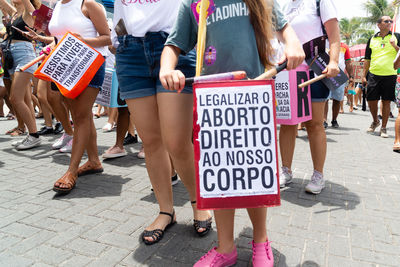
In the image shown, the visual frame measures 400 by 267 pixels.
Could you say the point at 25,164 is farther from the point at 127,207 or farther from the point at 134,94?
the point at 134,94

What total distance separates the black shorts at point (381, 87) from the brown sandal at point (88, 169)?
5.84 m

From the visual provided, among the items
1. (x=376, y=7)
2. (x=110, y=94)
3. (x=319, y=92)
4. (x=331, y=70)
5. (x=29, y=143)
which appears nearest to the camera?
(x=331, y=70)

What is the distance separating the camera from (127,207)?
278 centimetres

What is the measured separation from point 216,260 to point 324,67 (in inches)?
82.4

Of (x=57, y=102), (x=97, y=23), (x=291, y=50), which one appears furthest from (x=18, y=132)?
(x=291, y=50)

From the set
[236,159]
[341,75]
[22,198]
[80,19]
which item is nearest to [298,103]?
[341,75]

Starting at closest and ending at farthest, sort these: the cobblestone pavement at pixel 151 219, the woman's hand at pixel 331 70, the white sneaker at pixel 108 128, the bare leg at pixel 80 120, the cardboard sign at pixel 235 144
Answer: the cardboard sign at pixel 235 144
the cobblestone pavement at pixel 151 219
the woman's hand at pixel 331 70
the bare leg at pixel 80 120
the white sneaker at pixel 108 128

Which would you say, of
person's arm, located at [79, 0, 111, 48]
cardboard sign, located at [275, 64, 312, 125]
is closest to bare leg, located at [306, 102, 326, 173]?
cardboard sign, located at [275, 64, 312, 125]

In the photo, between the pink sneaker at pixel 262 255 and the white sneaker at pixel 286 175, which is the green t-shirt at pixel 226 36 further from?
the white sneaker at pixel 286 175

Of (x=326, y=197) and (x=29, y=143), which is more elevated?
(x=29, y=143)

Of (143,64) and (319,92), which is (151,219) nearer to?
(143,64)

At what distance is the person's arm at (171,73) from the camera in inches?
59.1

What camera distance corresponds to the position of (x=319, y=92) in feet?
9.89

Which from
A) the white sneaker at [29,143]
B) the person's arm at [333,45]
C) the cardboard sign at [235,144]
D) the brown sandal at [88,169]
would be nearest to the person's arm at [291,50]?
the cardboard sign at [235,144]
